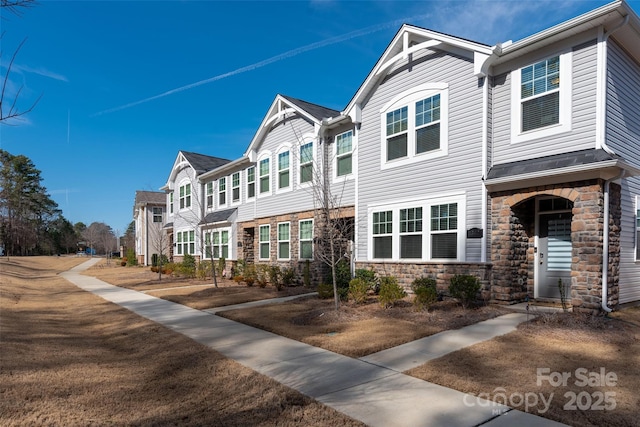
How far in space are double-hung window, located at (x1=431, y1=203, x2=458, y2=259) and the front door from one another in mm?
1984

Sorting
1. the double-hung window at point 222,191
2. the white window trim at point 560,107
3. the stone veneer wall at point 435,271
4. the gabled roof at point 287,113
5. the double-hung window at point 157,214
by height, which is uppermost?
the gabled roof at point 287,113

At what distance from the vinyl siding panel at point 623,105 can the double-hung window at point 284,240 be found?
11.3 meters

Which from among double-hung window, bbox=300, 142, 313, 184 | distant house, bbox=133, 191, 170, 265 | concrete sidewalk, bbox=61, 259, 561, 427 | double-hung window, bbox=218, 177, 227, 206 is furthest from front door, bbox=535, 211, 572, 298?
distant house, bbox=133, 191, 170, 265

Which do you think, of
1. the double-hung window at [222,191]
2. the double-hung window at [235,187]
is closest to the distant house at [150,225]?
the double-hung window at [222,191]

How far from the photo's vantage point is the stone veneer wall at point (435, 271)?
31.0ft

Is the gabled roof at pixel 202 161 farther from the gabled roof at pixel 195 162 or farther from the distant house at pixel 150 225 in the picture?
the distant house at pixel 150 225

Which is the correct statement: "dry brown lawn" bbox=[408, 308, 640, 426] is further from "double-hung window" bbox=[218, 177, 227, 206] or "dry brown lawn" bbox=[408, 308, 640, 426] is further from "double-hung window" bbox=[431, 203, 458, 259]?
"double-hung window" bbox=[218, 177, 227, 206]

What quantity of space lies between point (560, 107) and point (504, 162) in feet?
5.36

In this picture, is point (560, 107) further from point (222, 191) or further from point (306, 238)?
point (222, 191)

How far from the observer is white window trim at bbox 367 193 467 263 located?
32.6 ft

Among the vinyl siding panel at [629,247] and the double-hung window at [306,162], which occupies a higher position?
the double-hung window at [306,162]

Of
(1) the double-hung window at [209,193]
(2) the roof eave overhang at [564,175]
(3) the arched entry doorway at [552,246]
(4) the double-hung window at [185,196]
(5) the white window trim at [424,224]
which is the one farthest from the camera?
(4) the double-hung window at [185,196]

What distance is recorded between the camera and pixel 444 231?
33.9 ft

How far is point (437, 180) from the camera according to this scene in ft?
34.7
